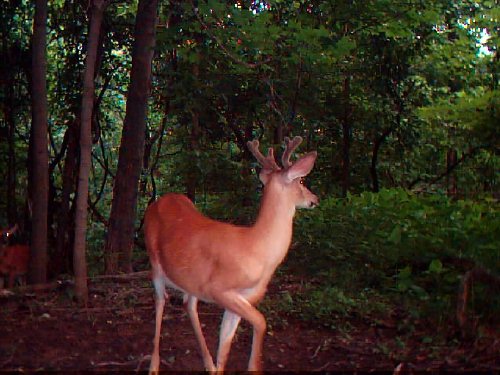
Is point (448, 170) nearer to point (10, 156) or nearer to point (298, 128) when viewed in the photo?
Answer: point (298, 128)

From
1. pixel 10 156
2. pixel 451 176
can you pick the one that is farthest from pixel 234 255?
pixel 451 176

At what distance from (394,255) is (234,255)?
3346mm

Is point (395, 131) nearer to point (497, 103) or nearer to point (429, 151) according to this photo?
point (429, 151)

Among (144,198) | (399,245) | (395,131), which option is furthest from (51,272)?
(395,131)

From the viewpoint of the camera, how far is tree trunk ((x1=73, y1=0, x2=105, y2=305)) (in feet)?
20.0

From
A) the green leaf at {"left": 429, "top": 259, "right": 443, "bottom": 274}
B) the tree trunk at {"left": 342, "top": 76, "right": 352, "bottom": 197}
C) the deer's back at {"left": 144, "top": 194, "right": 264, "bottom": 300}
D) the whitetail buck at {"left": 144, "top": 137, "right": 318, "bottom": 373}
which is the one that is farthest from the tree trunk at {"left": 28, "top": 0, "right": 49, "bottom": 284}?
the tree trunk at {"left": 342, "top": 76, "right": 352, "bottom": 197}

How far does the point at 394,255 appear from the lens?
6.96 meters

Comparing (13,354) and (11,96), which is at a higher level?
(11,96)

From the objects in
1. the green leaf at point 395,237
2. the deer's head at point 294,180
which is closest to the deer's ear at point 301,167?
the deer's head at point 294,180

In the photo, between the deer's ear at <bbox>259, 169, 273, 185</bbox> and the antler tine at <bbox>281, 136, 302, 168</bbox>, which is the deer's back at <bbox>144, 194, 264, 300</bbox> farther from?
the antler tine at <bbox>281, 136, 302, 168</bbox>

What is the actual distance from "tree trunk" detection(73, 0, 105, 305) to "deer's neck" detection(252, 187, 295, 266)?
247 centimetres

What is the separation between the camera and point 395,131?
41.7 ft

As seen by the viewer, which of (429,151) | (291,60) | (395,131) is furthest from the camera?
(429,151)

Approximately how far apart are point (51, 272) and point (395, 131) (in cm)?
723
